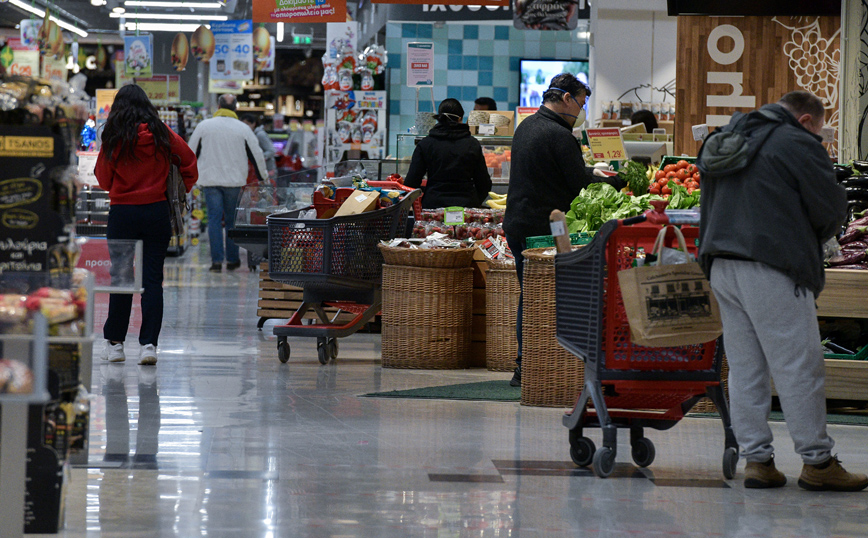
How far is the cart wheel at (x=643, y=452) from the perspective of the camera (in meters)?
4.34

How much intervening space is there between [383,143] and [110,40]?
16933 mm

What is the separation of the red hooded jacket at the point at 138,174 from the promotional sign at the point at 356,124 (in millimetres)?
7096

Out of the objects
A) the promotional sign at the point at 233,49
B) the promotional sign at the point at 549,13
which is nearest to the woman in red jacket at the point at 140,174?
the promotional sign at the point at 549,13

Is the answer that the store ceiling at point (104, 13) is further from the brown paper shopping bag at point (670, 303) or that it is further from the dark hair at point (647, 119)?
the brown paper shopping bag at point (670, 303)

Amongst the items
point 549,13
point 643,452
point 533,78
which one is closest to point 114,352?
point 643,452

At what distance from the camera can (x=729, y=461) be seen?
164 inches

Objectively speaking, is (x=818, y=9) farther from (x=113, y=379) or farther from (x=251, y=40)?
(x=251, y=40)

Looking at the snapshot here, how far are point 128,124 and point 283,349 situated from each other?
67.5 inches

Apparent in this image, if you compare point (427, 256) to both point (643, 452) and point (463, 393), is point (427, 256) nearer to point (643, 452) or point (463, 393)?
point (463, 393)

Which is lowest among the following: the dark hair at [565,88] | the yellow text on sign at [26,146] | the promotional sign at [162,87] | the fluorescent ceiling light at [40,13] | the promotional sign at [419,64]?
the yellow text on sign at [26,146]

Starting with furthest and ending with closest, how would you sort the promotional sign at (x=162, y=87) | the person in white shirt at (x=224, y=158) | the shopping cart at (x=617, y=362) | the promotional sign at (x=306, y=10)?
Result: 1. the promotional sign at (x=162, y=87)
2. the person in white shirt at (x=224, y=158)
3. the promotional sign at (x=306, y=10)
4. the shopping cart at (x=617, y=362)

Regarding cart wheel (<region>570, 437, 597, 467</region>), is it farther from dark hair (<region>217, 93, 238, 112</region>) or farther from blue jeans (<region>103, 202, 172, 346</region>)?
dark hair (<region>217, 93, 238, 112</region>)

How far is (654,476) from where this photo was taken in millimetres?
4254

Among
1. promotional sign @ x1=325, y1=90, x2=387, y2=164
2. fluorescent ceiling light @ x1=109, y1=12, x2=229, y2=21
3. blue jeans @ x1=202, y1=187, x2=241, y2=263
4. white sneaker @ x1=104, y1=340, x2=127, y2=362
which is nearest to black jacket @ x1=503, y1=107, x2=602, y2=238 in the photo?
white sneaker @ x1=104, y1=340, x2=127, y2=362
